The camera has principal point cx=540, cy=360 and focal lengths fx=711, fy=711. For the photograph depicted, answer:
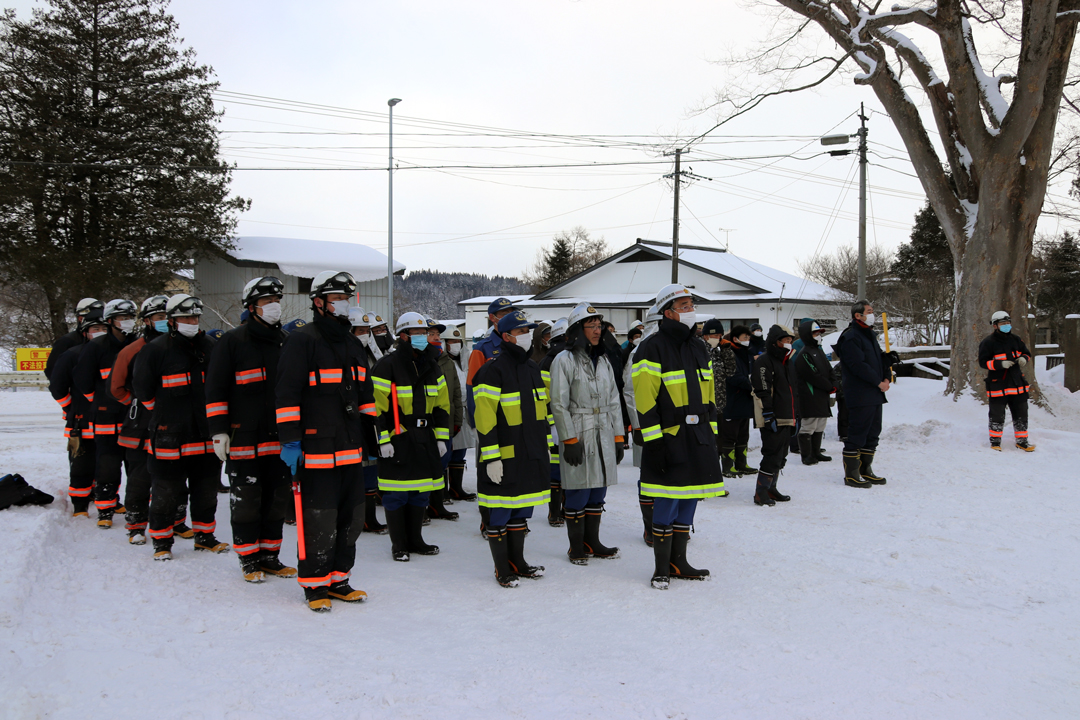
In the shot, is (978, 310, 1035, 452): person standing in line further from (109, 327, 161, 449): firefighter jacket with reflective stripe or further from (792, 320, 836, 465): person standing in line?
(109, 327, 161, 449): firefighter jacket with reflective stripe

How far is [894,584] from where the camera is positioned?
5.25 meters

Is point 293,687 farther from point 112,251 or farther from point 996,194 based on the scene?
point 112,251

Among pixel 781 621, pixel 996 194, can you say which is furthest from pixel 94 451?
pixel 996 194

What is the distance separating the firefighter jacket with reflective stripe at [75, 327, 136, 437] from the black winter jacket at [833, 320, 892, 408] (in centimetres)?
815

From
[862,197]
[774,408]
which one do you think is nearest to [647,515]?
[774,408]

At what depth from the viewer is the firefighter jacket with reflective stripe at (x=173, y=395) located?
5.73 m

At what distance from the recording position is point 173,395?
229 inches

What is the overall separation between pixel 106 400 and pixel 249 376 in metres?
2.56

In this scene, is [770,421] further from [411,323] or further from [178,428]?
[178,428]

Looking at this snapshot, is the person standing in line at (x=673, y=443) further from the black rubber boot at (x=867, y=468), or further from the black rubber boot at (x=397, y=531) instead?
the black rubber boot at (x=867, y=468)

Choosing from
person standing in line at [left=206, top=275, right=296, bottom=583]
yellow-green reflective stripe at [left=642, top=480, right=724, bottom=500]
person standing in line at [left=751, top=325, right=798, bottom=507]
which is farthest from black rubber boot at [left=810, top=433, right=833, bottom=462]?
person standing in line at [left=206, top=275, right=296, bottom=583]

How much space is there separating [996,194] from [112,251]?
25236 mm

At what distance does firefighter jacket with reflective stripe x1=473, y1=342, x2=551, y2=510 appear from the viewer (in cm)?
534

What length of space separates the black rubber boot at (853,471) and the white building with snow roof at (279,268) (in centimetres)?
2517
